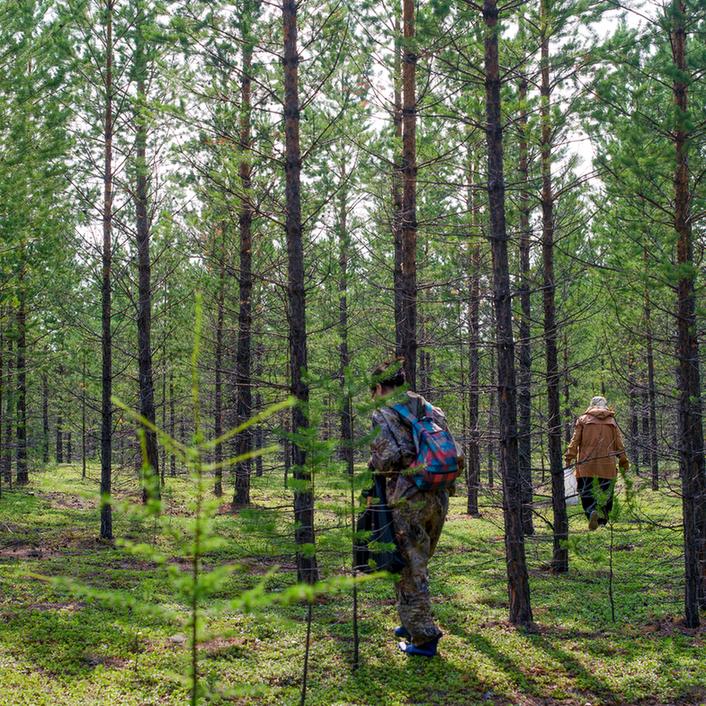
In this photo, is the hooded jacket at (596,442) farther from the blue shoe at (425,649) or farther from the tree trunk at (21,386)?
the tree trunk at (21,386)

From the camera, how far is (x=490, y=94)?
21.3ft

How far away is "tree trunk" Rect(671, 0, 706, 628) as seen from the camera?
20.2 ft

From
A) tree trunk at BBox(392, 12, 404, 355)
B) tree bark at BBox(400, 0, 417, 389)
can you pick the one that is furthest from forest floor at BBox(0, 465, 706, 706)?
tree trunk at BBox(392, 12, 404, 355)

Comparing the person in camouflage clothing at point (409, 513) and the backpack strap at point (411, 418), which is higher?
the backpack strap at point (411, 418)

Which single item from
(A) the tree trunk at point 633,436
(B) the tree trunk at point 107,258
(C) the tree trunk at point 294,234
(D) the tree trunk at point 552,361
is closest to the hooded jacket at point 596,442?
(A) the tree trunk at point 633,436

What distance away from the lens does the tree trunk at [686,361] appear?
616 centimetres

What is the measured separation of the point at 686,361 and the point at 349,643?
4.22 metres

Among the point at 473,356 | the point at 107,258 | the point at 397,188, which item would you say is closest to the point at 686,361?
the point at 397,188

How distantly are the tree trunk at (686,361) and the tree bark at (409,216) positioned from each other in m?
2.86

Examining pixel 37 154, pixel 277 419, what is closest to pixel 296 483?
pixel 37 154

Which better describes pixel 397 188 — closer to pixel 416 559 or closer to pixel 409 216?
pixel 409 216

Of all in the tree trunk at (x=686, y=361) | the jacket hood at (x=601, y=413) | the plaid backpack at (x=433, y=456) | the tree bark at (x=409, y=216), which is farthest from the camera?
the jacket hood at (x=601, y=413)

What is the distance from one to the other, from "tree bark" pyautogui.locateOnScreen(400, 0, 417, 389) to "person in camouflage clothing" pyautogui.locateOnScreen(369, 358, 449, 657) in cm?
224

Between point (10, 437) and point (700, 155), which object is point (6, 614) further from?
point (10, 437)
